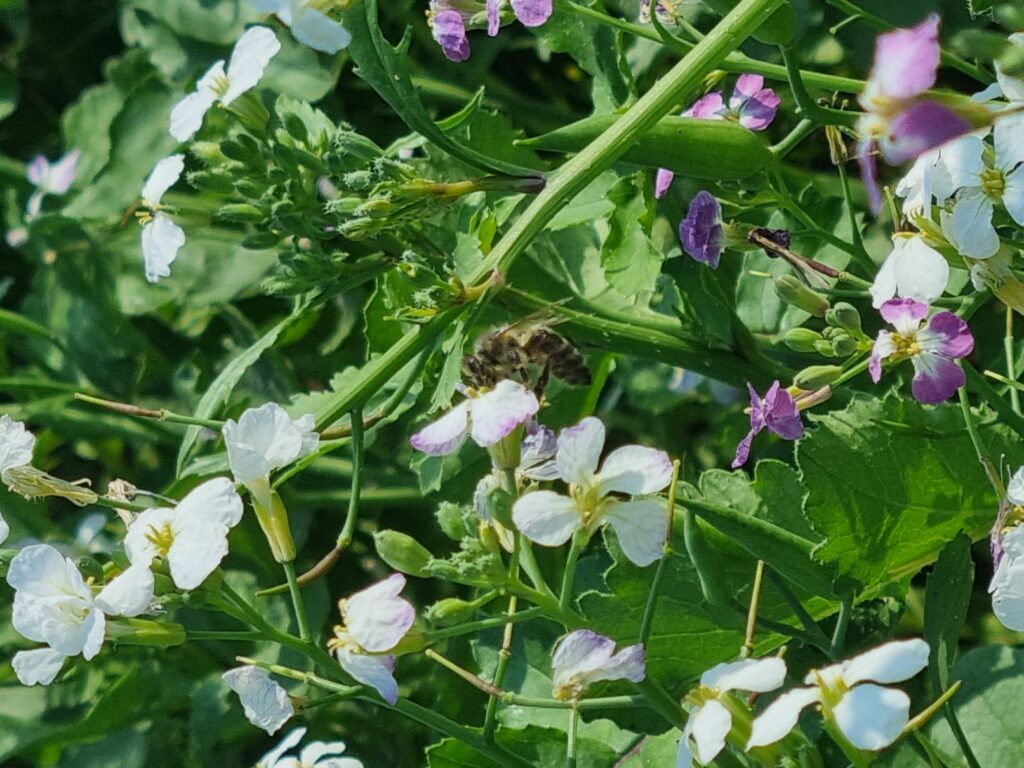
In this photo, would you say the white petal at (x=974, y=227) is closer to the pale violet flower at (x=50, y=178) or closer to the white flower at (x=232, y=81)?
the white flower at (x=232, y=81)

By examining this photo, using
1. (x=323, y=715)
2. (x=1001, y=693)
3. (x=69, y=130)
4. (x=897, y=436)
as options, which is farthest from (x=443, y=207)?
(x=69, y=130)

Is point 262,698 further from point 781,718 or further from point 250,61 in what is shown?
point 250,61

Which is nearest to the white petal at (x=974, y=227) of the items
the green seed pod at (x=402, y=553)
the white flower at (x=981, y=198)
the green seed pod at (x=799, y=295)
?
the white flower at (x=981, y=198)

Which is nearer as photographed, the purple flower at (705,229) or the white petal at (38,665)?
Answer: the white petal at (38,665)

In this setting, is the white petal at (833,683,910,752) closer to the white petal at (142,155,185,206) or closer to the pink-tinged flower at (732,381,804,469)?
the pink-tinged flower at (732,381,804,469)

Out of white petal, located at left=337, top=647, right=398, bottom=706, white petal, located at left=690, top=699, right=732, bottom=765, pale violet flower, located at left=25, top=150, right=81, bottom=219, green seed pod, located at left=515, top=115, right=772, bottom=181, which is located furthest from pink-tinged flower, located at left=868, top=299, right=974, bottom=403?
pale violet flower, located at left=25, top=150, right=81, bottom=219
